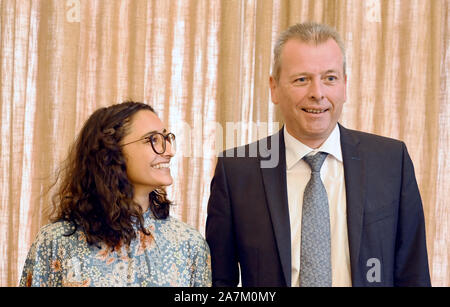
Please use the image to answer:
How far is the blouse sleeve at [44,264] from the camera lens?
1.55m

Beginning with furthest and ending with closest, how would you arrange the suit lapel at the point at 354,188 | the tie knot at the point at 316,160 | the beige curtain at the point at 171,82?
the beige curtain at the point at 171,82
the tie knot at the point at 316,160
the suit lapel at the point at 354,188

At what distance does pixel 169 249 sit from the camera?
1.62 m

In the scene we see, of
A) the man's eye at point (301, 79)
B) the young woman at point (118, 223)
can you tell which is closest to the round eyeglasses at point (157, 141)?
the young woman at point (118, 223)

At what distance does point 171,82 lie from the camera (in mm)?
2379

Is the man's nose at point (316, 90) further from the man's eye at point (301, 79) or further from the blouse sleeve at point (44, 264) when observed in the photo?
the blouse sleeve at point (44, 264)

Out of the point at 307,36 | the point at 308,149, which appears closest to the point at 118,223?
the point at 308,149

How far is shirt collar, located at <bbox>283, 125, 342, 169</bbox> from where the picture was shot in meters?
1.60

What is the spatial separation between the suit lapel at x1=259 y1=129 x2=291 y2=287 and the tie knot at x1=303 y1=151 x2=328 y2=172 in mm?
74

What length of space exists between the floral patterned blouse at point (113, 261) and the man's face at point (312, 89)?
1.59 feet

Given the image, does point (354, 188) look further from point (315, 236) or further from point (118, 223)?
point (118, 223)

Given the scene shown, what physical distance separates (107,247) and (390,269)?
31.1 inches
